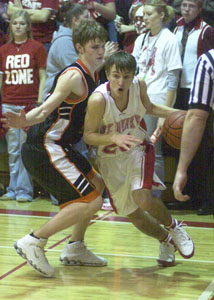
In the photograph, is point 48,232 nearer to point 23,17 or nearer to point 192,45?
point 192,45

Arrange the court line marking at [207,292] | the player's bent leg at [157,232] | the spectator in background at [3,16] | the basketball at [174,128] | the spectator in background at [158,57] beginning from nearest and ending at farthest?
the court line marking at [207,292] < the player's bent leg at [157,232] < the basketball at [174,128] < the spectator in background at [158,57] < the spectator in background at [3,16]

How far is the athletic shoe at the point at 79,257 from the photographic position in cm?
455

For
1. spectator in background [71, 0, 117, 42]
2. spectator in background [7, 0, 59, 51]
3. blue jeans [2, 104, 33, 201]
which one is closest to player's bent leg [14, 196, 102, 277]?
blue jeans [2, 104, 33, 201]

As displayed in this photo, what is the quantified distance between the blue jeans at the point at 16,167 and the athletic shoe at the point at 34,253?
303cm

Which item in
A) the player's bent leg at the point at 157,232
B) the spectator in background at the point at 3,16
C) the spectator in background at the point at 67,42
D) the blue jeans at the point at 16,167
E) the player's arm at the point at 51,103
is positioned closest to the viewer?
the player's arm at the point at 51,103

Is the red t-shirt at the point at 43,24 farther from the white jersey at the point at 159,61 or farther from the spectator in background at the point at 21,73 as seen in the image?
the white jersey at the point at 159,61

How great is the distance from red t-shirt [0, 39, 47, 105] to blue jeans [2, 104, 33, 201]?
0.14 metres

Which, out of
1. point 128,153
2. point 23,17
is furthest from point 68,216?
point 23,17

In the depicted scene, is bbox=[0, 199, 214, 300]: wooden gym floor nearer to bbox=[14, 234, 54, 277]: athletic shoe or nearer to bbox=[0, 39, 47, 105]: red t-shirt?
bbox=[14, 234, 54, 277]: athletic shoe

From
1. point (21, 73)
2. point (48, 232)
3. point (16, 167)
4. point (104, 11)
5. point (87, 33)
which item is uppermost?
point (87, 33)

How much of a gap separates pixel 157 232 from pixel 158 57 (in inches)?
100.0

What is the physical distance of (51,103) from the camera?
13.4 ft

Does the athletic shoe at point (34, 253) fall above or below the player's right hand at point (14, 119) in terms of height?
below

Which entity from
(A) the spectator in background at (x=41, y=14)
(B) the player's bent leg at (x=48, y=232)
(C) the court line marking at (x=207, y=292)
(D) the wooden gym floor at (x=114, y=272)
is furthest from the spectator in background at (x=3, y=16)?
(C) the court line marking at (x=207, y=292)
